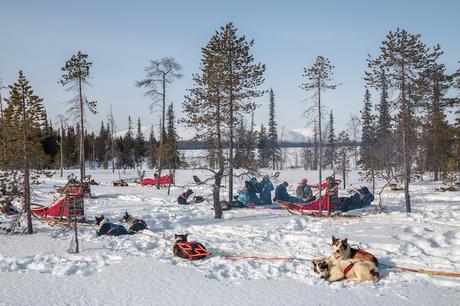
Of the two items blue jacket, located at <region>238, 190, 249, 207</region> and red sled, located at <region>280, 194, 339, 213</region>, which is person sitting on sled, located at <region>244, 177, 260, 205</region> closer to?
blue jacket, located at <region>238, 190, 249, 207</region>

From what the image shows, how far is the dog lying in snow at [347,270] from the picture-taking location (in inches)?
272

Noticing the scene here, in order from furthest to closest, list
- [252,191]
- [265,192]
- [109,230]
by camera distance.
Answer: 1. [265,192]
2. [252,191]
3. [109,230]

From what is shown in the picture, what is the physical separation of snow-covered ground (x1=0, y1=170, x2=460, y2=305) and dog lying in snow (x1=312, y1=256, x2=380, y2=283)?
0.18 metres

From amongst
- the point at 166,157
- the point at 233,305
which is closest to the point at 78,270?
the point at 233,305

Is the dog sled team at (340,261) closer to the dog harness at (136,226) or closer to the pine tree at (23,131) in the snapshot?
the dog harness at (136,226)

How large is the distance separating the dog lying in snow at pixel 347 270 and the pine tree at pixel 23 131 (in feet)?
29.1

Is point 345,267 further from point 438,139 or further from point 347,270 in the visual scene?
point 438,139

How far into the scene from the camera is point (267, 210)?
16.7 metres

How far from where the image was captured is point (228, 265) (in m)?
8.04

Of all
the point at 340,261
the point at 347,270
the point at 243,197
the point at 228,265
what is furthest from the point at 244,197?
the point at 347,270

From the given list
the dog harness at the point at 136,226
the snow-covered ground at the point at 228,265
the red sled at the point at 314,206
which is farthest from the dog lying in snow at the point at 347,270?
the red sled at the point at 314,206

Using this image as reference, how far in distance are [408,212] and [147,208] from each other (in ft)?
38.0

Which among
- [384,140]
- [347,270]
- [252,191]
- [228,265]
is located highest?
[384,140]

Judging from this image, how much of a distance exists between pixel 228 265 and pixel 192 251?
985 millimetres
